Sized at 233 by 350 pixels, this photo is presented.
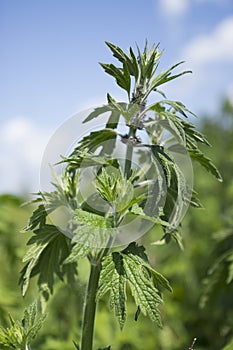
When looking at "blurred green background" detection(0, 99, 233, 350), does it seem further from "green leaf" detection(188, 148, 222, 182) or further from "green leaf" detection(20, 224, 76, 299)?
"green leaf" detection(188, 148, 222, 182)

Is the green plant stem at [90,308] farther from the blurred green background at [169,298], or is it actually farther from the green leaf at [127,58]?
the green leaf at [127,58]

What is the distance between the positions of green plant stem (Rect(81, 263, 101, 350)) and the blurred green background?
6.8 inches

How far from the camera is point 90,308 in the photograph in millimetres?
1340

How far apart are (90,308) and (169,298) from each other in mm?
3469

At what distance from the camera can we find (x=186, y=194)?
53.1 inches

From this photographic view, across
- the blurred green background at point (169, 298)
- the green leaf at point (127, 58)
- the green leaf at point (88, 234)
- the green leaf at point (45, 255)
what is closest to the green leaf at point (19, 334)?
the green leaf at point (45, 255)

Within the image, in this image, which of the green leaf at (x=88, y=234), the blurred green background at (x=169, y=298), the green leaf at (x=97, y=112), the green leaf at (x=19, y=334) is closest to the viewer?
the green leaf at (x=88, y=234)

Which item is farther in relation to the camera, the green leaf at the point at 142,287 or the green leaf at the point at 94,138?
the green leaf at the point at 94,138

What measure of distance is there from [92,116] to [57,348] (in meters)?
1.47

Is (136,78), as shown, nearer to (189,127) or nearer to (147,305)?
(189,127)

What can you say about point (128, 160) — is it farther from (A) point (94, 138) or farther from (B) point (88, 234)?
(B) point (88, 234)

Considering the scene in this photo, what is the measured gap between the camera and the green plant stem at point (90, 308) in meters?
1.33

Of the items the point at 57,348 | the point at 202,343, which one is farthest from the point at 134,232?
the point at 202,343

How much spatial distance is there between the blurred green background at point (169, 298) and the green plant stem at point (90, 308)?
6.8 inches
